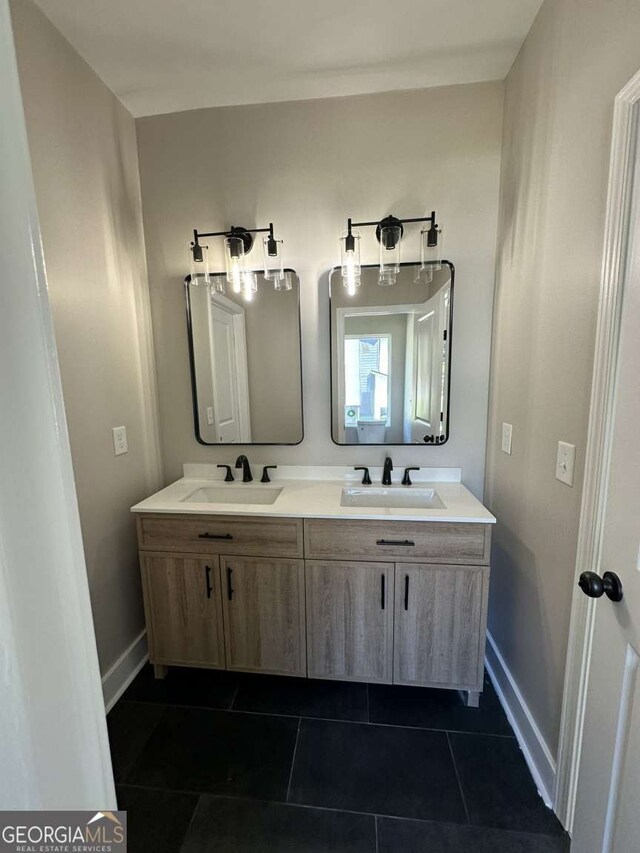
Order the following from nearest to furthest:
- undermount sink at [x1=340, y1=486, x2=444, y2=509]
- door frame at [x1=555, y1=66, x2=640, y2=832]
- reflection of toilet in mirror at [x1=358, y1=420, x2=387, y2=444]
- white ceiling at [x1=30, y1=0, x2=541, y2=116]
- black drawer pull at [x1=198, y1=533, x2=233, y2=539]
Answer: door frame at [x1=555, y1=66, x2=640, y2=832] < white ceiling at [x1=30, y1=0, x2=541, y2=116] < black drawer pull at [x1=198, y1=533, x2=233, y2=539] < undermount sink at [x1=340, y1=486, x2=444, y2=509] < reflection of toilet in mirror at [x1=358, y1=420, x2=387, y2=444]

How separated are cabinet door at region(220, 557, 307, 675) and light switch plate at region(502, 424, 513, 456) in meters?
1.08

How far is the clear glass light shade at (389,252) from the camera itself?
1.65 m

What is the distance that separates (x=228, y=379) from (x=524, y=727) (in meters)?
2.08

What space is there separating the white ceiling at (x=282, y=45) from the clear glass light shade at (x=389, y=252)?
687mm

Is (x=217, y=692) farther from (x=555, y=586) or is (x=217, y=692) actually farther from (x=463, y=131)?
(x=463, y=131)

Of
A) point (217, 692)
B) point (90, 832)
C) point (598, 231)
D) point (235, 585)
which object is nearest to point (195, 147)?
point (598, 231)

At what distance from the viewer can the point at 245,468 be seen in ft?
6.39

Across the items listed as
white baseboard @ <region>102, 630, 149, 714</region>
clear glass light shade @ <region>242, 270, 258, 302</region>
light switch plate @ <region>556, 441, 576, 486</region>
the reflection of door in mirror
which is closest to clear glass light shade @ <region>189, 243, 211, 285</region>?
the reflection of door in mirror

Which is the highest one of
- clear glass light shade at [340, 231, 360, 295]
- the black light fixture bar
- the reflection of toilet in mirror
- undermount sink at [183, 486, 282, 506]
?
the black light fixture bar

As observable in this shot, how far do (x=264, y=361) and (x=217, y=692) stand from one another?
1.68 m

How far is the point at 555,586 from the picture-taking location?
123cm

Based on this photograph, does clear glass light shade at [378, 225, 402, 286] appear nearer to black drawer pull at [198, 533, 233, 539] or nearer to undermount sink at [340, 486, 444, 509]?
undermount sink at [340, 486, 444, 509]

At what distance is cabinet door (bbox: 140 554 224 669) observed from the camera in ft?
5.26

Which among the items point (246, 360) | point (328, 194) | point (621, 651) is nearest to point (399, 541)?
point (621, 651)
